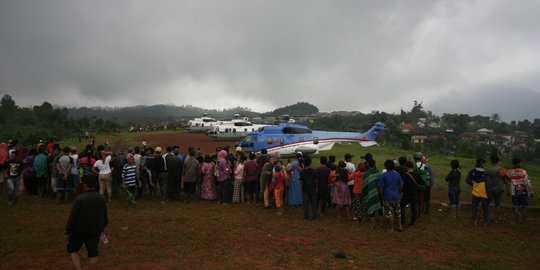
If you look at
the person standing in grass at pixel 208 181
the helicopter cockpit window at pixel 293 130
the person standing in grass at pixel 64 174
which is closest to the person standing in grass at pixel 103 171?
the person standing in grass at pixel 64 174

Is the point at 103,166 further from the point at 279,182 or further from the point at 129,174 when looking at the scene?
the point at 279,182

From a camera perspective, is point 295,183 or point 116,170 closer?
point 295,183

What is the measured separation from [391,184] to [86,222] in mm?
6605

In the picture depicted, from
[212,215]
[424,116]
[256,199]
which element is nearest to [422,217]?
[256,199]

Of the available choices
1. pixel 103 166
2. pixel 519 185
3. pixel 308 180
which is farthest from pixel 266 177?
pixel 519 185

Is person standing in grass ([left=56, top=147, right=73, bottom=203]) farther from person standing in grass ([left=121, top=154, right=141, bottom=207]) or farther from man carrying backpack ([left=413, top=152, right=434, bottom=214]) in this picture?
man carrying backpack ([left=413, top=152, right=434, bottom=214])

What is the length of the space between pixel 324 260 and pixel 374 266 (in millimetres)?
967

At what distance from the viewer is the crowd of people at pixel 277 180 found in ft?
29.6

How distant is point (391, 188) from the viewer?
8344 mm

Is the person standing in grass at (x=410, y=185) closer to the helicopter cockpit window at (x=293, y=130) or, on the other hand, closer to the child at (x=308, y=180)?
the child at (x=308, y=180)

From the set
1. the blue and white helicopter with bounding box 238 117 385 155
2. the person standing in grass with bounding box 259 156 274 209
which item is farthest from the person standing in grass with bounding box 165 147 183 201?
the blue and white helicopter with bounding box 238 117 385 155

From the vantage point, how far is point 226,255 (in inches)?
Answer: 279

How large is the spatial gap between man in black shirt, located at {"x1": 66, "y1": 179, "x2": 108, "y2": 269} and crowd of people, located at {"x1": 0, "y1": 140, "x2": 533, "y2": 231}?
11.2 feet

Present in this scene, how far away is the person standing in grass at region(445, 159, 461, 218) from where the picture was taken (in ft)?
31.8
